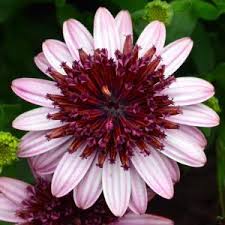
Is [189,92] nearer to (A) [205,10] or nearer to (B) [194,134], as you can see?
(B) [194,134]

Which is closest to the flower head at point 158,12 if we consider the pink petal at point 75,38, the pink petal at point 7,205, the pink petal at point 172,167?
the pink petal at point 75,38

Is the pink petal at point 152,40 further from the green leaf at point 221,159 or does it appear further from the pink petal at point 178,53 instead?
the green leaf at point 221,159

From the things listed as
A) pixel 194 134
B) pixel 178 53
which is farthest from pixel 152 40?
pixel 194 134

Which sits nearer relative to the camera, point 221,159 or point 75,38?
point 75,38

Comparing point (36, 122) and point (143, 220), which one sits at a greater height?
point (36, 122)

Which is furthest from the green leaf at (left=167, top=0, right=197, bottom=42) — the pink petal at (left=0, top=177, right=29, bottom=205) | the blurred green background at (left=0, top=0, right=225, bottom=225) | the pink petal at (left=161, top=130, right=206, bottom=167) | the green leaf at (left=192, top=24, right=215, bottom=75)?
the pink petal at (left=0, top=177, right=29, bottom=205)

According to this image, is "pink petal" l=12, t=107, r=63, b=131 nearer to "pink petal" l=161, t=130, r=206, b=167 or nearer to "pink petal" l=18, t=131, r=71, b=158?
"pink petal" l=18, t=131, r=71, b=158

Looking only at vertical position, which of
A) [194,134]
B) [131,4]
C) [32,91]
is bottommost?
[194,134]
